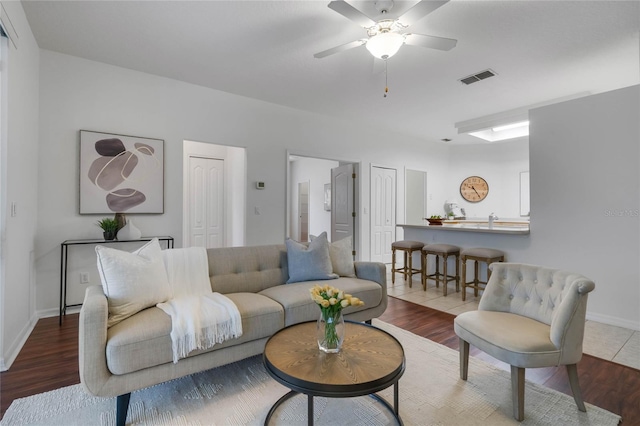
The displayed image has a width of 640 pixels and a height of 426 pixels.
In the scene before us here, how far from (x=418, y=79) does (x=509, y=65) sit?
0.97 meters

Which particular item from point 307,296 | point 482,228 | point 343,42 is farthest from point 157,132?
point 482,228

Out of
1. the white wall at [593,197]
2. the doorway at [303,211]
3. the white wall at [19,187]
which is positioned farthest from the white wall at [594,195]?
the doorway at [303,211]

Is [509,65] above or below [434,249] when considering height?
above

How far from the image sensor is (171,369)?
5.66 feet

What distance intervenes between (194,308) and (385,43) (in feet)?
7.70

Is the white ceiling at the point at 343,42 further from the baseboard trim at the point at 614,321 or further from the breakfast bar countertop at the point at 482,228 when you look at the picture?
the baseboard trim at the point at 614,321

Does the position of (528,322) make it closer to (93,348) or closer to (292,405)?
(292,405)

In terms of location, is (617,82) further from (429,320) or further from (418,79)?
(429,320)

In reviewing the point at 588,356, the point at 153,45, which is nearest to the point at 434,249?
the point at 588,356

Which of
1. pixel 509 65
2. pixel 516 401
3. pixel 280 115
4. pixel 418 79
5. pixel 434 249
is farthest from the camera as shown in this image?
pixel 280 115

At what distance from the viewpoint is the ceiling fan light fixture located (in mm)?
2316

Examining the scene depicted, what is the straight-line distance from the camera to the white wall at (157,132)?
3.20 meters

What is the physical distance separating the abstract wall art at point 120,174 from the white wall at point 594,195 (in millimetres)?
4576

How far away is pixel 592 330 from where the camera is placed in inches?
116
